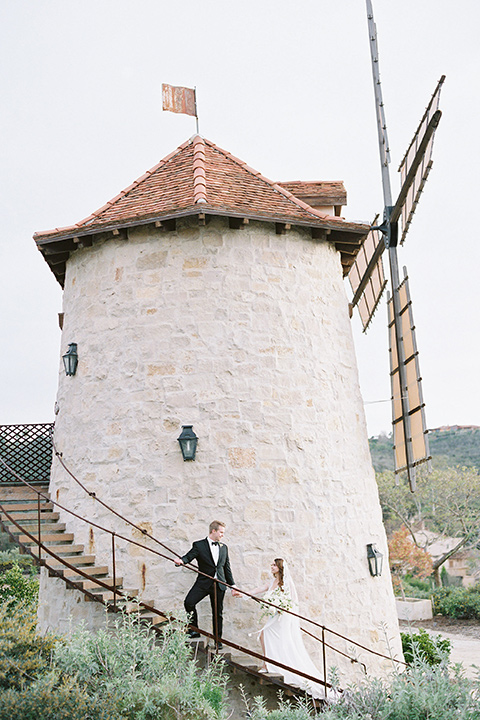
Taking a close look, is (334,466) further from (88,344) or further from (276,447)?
(88,344)

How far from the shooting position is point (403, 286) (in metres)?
10.6

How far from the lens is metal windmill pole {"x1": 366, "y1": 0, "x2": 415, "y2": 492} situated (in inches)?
403

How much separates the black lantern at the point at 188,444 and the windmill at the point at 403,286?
3294mm

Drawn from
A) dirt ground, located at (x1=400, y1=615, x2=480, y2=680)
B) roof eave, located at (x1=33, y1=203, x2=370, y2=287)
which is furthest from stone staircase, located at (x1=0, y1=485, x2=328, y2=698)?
dirt ground, located at (x1=400, y1=615, x2=480, y2=680)

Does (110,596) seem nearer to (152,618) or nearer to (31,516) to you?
(152,618)

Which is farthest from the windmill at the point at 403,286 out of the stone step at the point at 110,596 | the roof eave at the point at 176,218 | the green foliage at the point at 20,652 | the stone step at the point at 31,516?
the green foliage at the point at 20,652

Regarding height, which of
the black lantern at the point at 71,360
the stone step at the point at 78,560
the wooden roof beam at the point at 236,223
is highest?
the wooden roof beam at the point at 236,223

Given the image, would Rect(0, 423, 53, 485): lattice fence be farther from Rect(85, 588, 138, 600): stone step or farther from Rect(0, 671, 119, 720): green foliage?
Rect(0, 671, 119, 720): green foliage

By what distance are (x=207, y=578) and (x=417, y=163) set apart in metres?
6.57

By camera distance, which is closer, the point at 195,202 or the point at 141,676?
the point at 141,676

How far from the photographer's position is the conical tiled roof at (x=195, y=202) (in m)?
8.98

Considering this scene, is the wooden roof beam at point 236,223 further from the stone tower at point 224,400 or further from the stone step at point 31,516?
the stone step at point 31,516

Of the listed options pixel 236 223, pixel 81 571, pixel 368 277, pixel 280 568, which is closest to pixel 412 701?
pixel 280 568

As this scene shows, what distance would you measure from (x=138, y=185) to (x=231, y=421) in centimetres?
427
